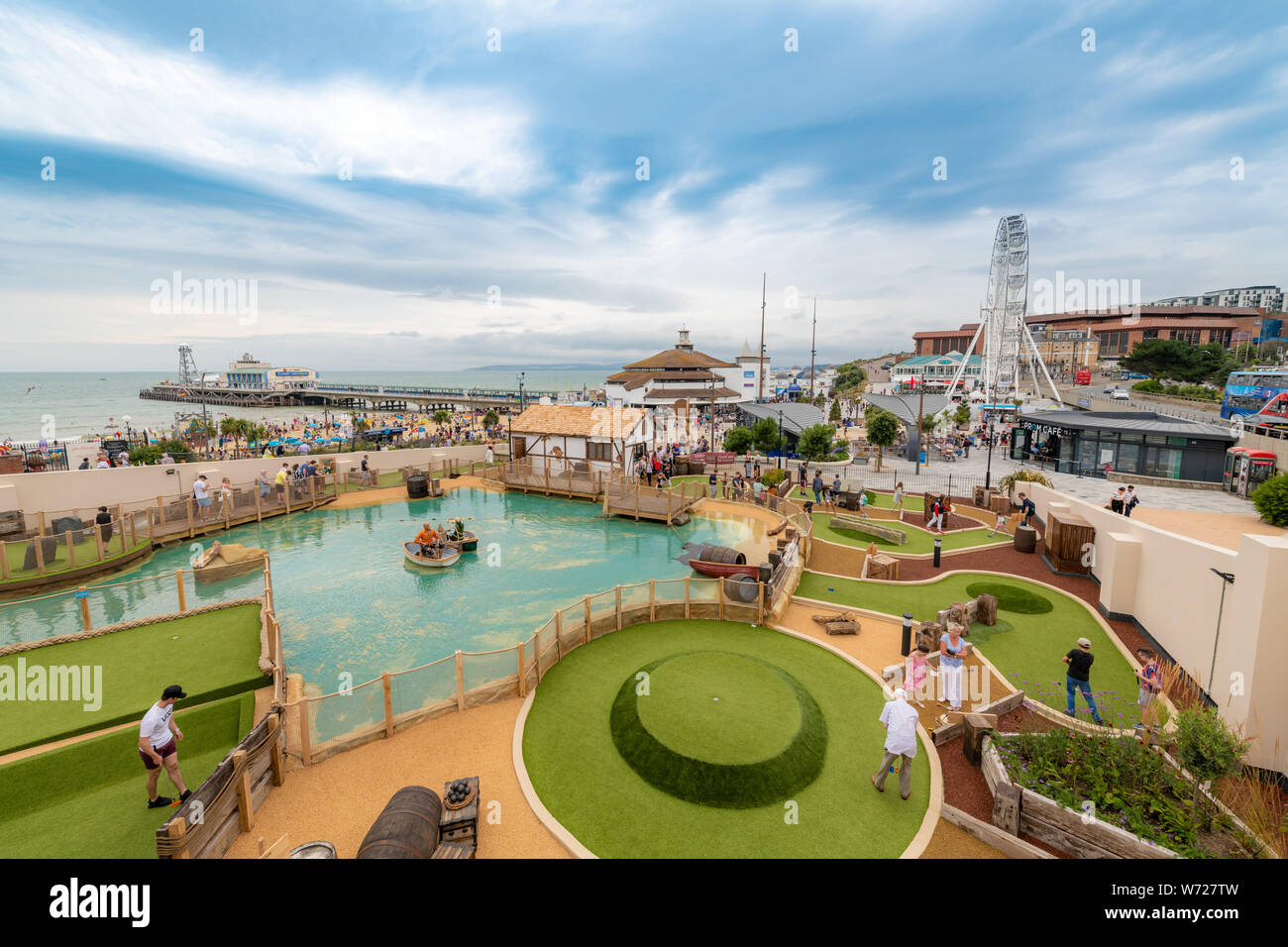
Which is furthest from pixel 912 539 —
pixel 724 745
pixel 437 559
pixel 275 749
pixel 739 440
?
pixel 275 749

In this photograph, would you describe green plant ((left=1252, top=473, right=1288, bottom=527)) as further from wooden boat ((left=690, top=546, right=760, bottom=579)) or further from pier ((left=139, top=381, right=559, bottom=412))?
pier ((left=139, top=381, right=559, bottom=412))

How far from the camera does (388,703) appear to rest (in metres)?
9.55

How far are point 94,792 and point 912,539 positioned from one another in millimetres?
22348

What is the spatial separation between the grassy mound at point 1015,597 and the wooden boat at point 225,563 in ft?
70.8

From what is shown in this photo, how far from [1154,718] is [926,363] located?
13081 cm

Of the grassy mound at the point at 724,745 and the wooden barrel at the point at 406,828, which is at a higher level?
the wooden barrel at the point at 406,828

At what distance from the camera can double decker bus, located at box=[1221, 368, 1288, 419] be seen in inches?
1576

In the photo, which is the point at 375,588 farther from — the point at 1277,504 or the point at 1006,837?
the point at 1277,504

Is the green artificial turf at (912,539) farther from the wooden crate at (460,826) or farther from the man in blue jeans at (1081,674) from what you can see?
the wooden crate at (460,826)

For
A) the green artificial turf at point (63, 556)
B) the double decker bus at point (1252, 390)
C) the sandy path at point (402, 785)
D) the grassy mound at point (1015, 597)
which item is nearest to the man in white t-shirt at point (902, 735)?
the sandy path at point (402, 785)

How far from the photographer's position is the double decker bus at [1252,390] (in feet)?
131

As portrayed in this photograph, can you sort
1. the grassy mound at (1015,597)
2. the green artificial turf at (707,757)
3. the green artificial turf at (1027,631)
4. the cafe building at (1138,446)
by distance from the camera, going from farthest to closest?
the cafe building at (1138,446)
the grassy mound at (1015,597)
the green artificial turf at (1027,631)
the green artificial turf at (707,757)

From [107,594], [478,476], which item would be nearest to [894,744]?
[107,594]

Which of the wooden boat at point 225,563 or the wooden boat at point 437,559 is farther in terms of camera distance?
the wooden boat at point 437,559
